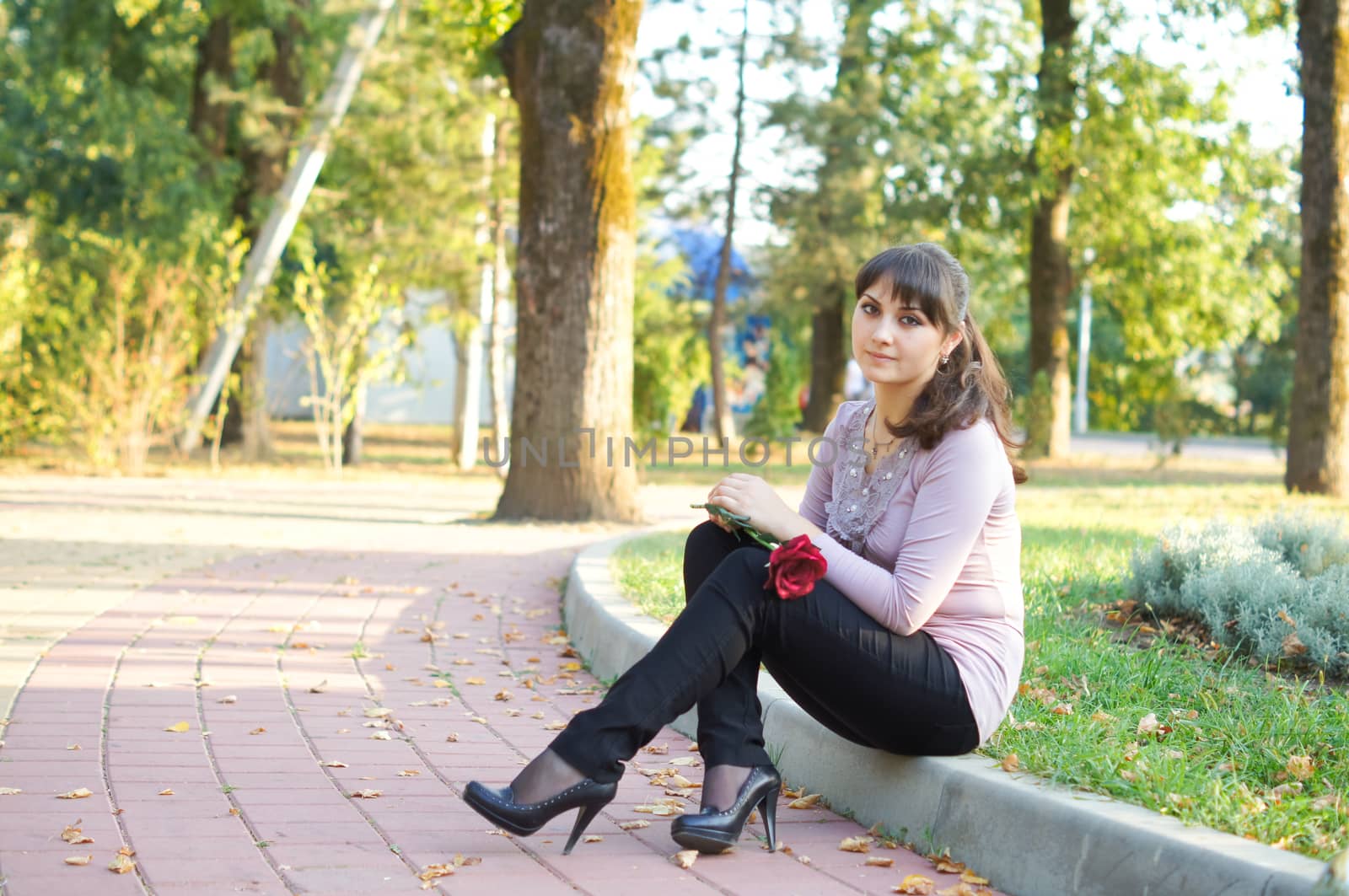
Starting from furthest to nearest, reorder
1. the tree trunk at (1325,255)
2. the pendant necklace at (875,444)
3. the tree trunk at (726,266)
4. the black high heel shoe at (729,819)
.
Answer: the tree trunk at (726,266) < the tree trunk at (1325,255) < the pendant necklace at (875,444) < the black high heel shoe at (729,819)

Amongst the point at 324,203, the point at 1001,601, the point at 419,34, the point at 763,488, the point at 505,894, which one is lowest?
the point at 505,894

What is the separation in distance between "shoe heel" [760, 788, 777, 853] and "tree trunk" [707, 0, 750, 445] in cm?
1725

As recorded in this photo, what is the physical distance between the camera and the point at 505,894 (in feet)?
9.69

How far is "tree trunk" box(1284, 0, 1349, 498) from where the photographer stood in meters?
12.6

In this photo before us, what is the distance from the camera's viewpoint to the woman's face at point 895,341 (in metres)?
3.43

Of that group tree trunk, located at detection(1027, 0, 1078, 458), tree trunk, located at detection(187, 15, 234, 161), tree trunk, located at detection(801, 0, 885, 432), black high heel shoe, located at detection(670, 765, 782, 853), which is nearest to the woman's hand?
black high heel shoe, located at detection(670, 765, 782, 853)

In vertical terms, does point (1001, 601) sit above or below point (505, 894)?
above

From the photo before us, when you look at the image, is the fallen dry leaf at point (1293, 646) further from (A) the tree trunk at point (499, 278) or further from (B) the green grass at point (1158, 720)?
(A) the tree trunk at point (499, 278)

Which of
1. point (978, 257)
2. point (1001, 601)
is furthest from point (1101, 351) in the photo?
point (1001, 601)

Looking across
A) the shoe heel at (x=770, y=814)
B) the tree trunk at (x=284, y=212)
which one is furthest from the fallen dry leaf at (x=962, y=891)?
the tree trunk at (x=284, y=212)

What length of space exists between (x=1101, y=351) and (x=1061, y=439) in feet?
100

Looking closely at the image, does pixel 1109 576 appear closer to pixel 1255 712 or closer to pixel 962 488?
pixel 1255 712

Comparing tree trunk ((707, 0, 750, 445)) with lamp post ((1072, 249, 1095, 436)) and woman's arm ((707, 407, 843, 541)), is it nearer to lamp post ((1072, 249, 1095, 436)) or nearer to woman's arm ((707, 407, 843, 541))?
woman's arm ((707, 407, 843, 541))

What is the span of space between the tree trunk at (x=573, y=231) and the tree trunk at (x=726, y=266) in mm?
10400
